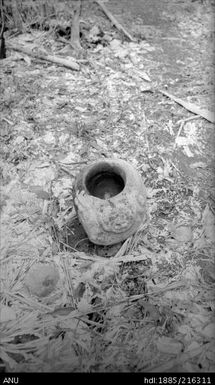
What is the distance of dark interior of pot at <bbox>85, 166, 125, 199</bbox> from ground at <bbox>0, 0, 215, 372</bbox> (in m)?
0.28

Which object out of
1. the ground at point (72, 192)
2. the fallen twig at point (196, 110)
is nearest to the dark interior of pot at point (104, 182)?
the ground at point (72, 192)

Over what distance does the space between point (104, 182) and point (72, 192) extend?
35 cm

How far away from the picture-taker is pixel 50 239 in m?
3.12

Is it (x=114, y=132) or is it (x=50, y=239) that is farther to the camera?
(x=114, y=132)

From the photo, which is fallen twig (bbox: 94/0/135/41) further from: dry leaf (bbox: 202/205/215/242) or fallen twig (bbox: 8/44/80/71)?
dry leaf (bbox: 202/205/215/242)

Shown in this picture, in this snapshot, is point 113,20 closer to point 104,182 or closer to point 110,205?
point 104,182

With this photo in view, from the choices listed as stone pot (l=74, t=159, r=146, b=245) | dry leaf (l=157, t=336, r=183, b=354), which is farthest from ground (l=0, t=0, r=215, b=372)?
stone pot (l=74, t=159, r=146, b=245)

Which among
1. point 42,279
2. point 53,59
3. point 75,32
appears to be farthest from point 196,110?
point 42,279

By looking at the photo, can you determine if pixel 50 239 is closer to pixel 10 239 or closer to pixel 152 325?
pixel 10 239

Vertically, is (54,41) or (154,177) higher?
(54,41)

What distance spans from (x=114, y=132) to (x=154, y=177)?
2.89 feet

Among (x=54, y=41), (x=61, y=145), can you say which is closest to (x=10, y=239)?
(x=61, y=145)

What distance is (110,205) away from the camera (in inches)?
106

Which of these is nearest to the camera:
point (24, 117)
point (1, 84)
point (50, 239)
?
point (50, 239)
